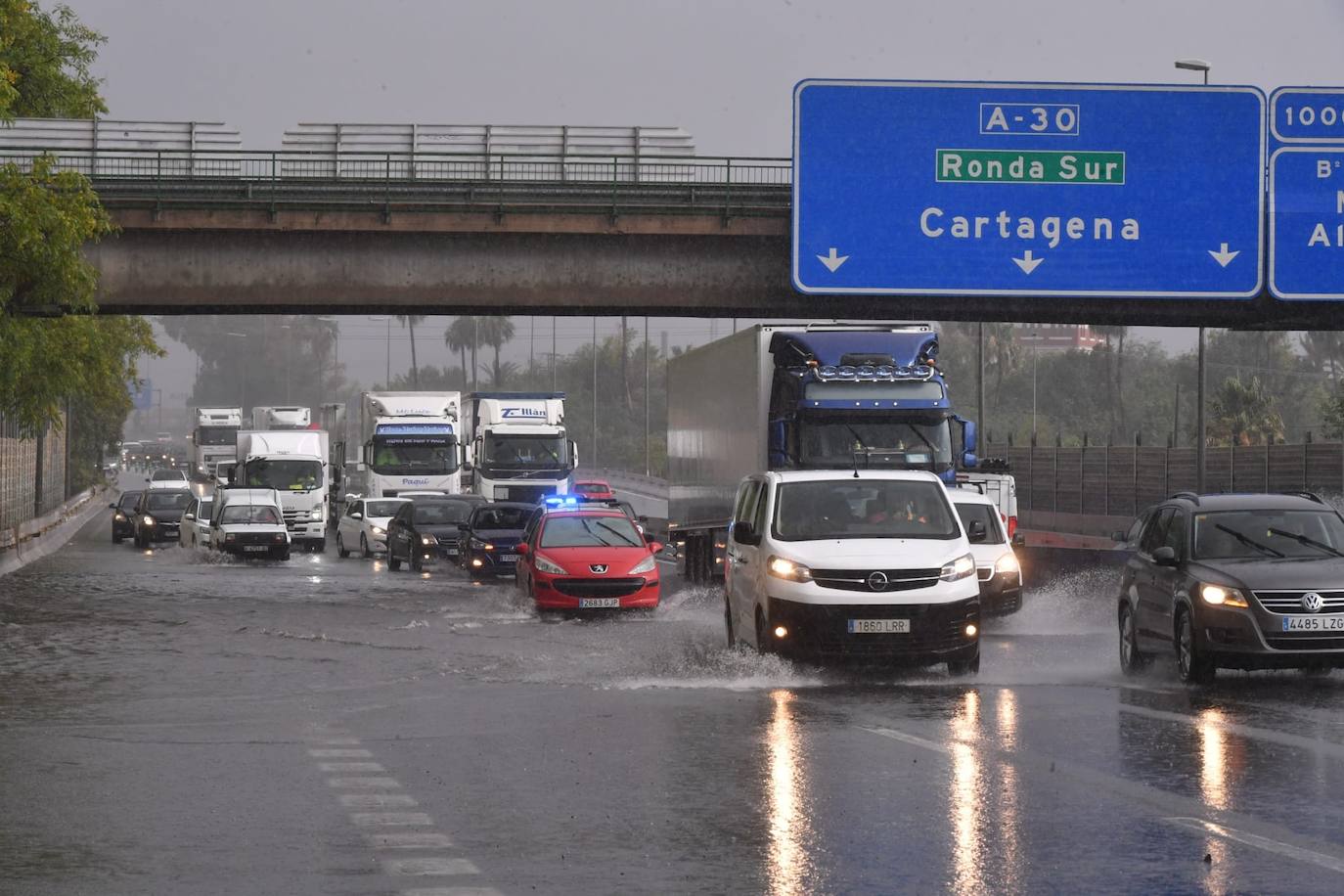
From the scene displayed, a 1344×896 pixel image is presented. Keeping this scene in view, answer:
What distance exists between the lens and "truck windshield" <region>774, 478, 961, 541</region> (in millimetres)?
18141

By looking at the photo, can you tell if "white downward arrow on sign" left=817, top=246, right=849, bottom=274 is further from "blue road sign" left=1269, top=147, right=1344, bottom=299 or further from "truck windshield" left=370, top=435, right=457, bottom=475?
"truck windshield" left=370, top=435, right=457, bottom=475

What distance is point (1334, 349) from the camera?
141 meters

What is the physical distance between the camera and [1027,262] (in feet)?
105

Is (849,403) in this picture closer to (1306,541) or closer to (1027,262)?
(1027,262)

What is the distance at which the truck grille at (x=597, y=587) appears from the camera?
26.5 metres

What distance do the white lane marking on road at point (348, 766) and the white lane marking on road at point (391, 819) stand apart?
5.68 feet

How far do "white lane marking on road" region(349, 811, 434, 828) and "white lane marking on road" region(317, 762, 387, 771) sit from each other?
1732 mm

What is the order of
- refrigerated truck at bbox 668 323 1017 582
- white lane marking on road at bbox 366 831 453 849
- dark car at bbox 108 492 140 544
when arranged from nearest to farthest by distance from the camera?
white lane marking on road at bbox 366 831 453 849 < refrigerated truck at bbox 668 323 1017 582 < dark car at bbox 108 492 140 544

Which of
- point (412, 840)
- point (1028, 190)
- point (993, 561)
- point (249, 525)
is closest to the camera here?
point (412, 840)

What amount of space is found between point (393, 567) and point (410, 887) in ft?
115

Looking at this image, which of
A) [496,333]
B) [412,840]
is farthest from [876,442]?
[496,333]

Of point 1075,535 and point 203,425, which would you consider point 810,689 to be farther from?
point 203,425

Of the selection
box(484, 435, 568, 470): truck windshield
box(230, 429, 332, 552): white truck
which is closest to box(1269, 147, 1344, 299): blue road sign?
box(484, 435, 568, 470): truck windshield

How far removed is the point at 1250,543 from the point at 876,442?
11.1 meters
